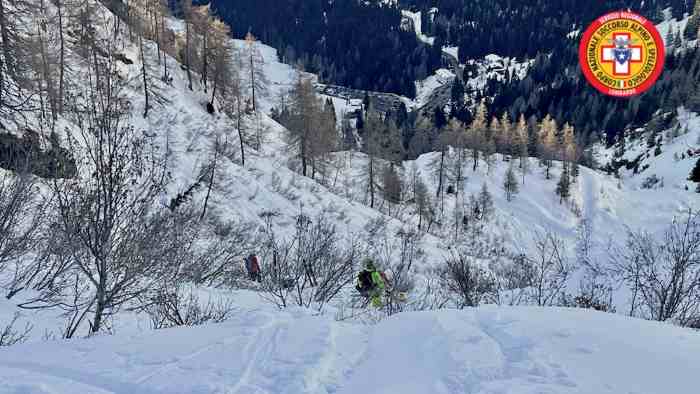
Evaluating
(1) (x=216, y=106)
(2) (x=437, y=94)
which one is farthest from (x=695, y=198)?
(2) (x=437, y=94)

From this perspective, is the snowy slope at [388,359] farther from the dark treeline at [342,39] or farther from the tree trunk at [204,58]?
the dark treeline at [342,39]

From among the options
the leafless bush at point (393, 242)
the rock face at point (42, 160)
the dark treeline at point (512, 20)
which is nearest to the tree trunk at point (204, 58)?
the leafless bush at point (393, 242)

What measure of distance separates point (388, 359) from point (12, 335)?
5.15m

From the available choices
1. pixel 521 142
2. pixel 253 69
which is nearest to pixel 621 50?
pixel 253 69

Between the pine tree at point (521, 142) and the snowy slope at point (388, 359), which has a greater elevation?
the snowy slope at point (388, 359)

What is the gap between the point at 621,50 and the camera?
26.0 metres

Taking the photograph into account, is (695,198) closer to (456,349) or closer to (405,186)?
(405,186)

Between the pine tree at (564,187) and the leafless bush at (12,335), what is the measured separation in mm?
59736

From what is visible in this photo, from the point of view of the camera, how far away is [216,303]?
9727 millimetres

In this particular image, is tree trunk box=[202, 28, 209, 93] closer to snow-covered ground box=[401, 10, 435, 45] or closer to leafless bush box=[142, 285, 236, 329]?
leafless bush box=[142, 285, 236, 329]

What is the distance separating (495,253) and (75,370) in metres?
39.1

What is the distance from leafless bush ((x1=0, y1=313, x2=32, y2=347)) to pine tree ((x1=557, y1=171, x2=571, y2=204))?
196ft

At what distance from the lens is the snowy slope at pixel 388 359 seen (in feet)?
12.0

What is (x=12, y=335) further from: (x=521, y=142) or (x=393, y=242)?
(x=521, y=142)
